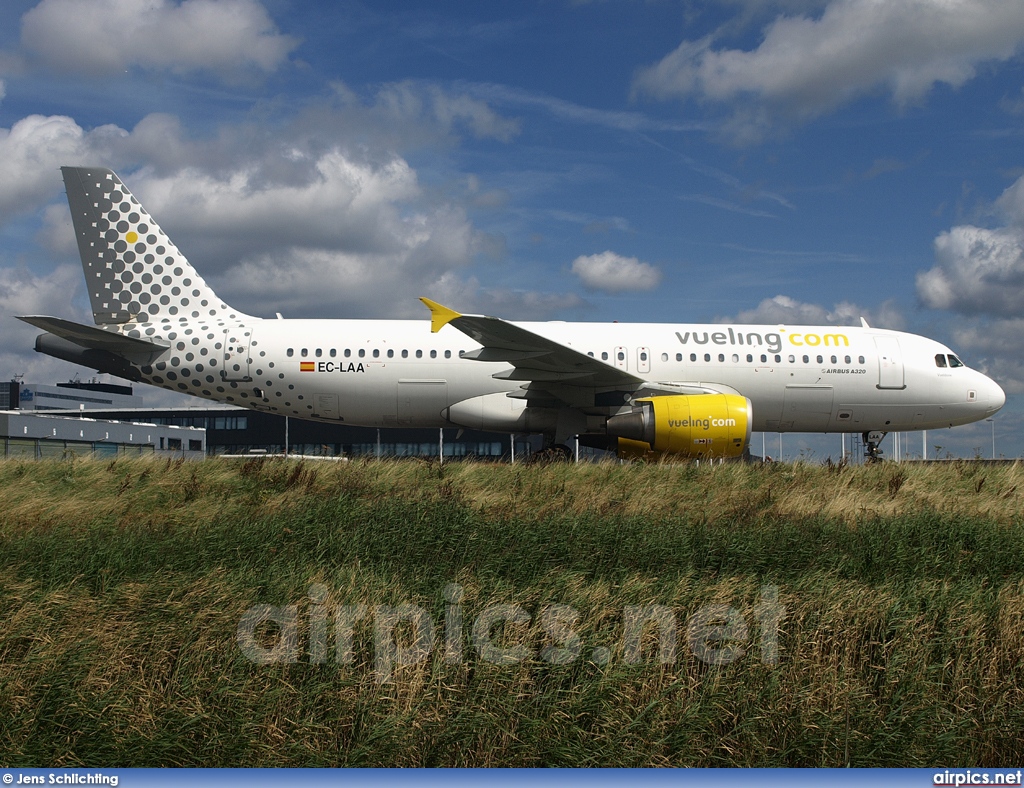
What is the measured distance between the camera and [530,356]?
49.7 ft

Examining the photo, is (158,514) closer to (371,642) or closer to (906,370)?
(371,642)

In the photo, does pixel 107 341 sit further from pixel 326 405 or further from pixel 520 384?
pixel 520 384

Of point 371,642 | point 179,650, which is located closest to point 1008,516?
point 371,642

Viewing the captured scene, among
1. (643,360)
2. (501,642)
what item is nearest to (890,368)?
(643,360)

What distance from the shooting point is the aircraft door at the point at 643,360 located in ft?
55.2

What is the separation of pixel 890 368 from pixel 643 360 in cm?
528

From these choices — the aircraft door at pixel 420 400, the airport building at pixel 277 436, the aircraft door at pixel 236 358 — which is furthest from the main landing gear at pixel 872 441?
the airport building at pixel 277 436

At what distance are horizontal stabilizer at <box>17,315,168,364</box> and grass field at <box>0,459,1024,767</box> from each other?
26.5ft

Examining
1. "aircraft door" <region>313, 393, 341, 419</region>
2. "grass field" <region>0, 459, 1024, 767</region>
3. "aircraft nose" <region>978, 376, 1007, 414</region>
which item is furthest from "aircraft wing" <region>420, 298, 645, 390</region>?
"aircraft nose" <region>978, 376, 1007, 414</region>

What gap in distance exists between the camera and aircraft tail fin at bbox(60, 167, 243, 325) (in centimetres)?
1705
